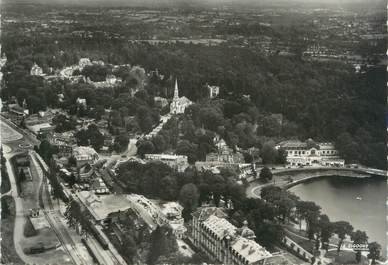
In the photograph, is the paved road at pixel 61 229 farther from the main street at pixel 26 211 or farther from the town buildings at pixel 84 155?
the town buildings at pixel 84 155

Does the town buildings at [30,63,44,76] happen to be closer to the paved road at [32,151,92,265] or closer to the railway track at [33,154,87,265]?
the railway track at [33,154,87,265]

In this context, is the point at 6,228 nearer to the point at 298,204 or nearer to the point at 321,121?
the point at 298,204

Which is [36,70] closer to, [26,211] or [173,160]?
[173,160]

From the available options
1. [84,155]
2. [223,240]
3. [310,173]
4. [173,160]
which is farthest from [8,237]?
[310,173]

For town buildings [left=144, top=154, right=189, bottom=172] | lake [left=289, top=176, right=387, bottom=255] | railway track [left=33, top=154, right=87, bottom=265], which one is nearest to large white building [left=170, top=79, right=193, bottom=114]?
town buildings [left=144, top=154, right=189, bottom=172]

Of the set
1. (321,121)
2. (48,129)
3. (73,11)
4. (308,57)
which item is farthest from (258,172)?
(73,11)
